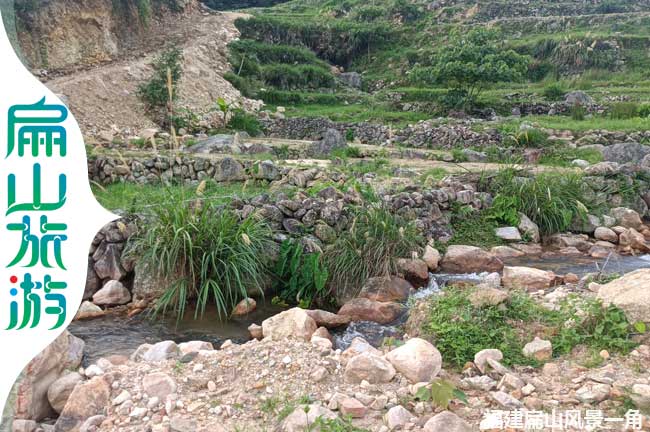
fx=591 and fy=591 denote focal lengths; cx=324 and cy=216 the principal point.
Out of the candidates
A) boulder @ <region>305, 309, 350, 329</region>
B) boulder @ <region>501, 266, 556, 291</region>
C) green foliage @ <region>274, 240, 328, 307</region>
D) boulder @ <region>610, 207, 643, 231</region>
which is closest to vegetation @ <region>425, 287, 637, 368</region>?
boulder @ <region>305, 309, 350, 329</region>

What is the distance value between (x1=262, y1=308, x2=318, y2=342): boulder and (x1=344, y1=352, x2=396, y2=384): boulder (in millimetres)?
1272

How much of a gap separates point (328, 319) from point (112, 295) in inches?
103

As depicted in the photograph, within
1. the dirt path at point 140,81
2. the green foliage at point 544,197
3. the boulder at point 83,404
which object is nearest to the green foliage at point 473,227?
the green foliage at point 544,197

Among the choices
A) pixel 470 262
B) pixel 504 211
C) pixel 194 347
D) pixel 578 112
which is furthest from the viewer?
pixel 578 112

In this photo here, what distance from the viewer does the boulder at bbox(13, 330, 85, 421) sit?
3.87 m

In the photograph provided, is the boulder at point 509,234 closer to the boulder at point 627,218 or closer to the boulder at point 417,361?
the boulder at point 627,218

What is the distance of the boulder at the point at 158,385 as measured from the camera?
3.87 m

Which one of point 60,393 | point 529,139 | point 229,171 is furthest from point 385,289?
point 529,139

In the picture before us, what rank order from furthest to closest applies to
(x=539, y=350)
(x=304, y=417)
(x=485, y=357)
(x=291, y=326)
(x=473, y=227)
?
(x=473, y=227) < (x=291, y=326) < (x=539, y=350) < (x=485, y=357) < (x=304, y=417)

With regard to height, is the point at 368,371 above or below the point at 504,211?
above

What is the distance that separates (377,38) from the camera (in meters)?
33.9

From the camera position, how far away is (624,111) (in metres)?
18.0

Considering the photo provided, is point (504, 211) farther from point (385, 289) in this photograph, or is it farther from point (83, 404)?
point (83, 404)

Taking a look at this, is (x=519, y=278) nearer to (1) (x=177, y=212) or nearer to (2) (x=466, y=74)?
(1) (x=177, y=212)
